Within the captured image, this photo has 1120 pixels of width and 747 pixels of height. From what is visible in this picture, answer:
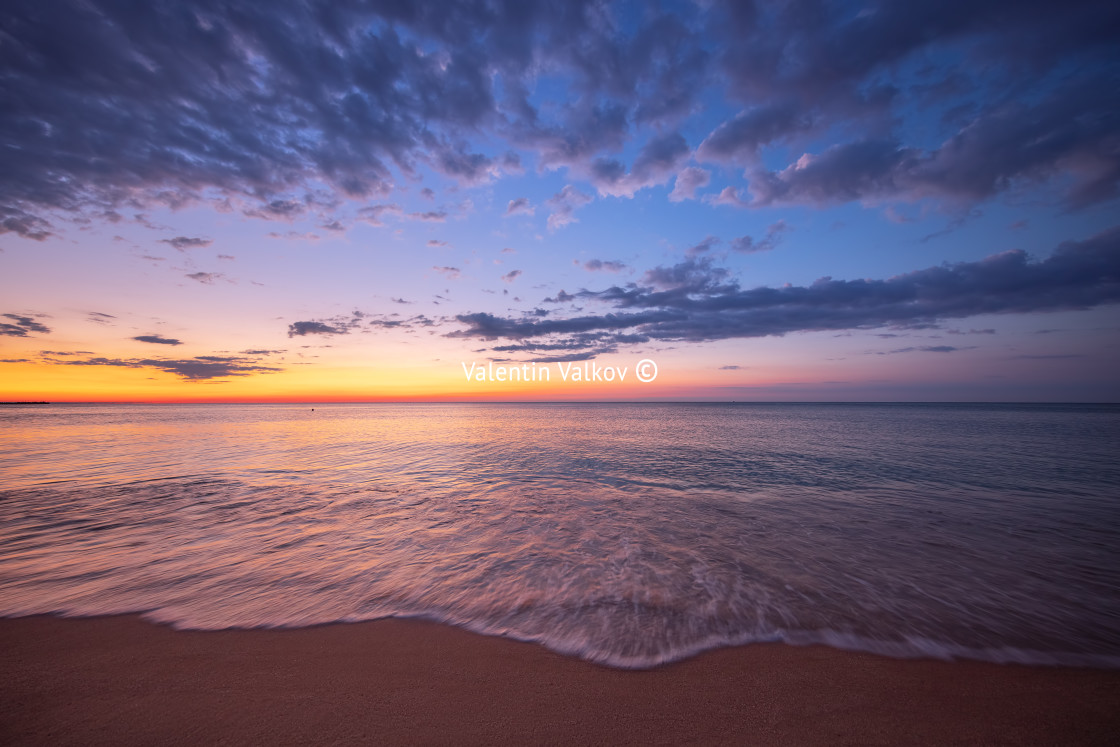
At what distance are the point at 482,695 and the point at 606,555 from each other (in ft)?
14.6

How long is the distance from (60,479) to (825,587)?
84.2ft

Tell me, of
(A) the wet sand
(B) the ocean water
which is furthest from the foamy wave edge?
(A) the wet sand

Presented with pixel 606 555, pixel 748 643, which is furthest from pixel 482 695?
pixel 606 555

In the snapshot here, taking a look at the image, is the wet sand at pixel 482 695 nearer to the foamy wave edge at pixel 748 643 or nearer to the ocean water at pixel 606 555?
the foamy wave edge at pixel 748 643

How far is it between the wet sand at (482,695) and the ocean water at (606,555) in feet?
1.45

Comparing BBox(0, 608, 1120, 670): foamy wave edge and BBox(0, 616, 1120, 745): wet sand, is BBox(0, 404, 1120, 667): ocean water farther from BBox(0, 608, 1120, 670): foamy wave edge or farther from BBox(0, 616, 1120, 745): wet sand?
BBox(0, 616, 1120, 745): wet sand

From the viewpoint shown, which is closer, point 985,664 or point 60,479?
point 985,664

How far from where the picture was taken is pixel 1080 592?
666cm

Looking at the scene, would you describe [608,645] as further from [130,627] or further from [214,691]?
[130,627]

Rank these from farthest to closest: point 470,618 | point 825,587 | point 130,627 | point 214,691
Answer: point 825,587 < point 470,618 < point 130,627 < point 214,691

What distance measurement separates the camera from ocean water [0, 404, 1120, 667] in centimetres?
539

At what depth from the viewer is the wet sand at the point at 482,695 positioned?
340cm

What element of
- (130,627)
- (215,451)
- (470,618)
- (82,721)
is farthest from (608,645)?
(215,451)

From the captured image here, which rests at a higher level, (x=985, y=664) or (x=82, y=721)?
(x=82, y=721)
